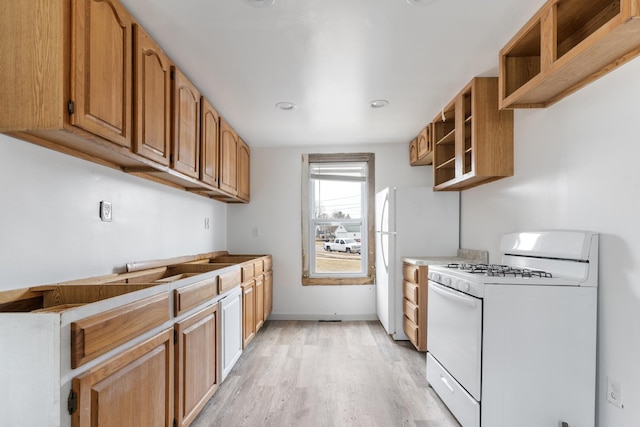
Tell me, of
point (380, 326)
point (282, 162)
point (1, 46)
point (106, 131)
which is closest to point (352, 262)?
point (380, 326)

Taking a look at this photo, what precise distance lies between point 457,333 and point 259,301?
7.41 ft

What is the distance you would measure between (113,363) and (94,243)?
2.97 ft

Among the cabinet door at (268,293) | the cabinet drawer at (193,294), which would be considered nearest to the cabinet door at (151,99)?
the cabinet drawer at (193,294)

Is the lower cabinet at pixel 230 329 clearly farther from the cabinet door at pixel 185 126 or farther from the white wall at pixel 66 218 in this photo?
the cabinet door at pixel 185 126

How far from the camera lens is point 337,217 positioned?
4.54 metres

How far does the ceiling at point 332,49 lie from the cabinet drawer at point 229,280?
148 cm

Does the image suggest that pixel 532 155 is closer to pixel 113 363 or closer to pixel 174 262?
pixel 113 363

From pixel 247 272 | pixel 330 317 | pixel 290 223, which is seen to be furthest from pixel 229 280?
pixel 330 317

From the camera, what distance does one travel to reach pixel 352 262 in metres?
4.53

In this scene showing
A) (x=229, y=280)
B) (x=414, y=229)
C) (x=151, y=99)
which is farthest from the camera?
(x=414, y=229)

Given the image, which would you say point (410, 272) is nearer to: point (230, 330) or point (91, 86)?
point (230, 330)

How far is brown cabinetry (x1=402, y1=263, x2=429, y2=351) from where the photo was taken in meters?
3.04

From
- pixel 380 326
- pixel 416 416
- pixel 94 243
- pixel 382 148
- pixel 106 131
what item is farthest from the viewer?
pixel 382 148

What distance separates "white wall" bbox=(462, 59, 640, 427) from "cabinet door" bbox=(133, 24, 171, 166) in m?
2.40
